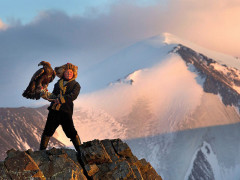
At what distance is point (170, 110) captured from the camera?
137m

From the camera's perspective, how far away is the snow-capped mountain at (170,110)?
121m

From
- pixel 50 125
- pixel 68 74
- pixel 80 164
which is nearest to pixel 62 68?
pixel 68 74

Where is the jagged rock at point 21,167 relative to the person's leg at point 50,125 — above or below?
below

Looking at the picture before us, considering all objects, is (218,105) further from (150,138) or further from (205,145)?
(150,138)

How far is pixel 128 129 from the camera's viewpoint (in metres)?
125

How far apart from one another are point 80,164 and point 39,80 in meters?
2.89

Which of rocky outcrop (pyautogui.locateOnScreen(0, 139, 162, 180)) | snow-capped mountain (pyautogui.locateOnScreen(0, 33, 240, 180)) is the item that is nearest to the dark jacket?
rocky outcrop (pyautogui.locateOnScreen(0, 139, 162, 180))

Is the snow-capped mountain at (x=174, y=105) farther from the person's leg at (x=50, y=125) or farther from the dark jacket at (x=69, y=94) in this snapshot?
the dark jacket at (x=69, y=94)

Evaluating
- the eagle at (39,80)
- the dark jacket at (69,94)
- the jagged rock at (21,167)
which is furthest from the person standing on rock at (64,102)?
the jagged rock at (21,167)

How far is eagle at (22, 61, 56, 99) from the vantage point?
12.1m

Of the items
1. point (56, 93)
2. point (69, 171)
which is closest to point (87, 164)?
point (69, 171)

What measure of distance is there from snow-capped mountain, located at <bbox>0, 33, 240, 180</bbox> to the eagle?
101 metres

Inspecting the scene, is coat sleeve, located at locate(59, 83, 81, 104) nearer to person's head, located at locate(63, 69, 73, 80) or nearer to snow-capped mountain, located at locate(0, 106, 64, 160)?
person's head, located at locate(63, 69, 73, 80)

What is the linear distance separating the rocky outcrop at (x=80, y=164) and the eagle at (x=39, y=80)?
7.11 ft
